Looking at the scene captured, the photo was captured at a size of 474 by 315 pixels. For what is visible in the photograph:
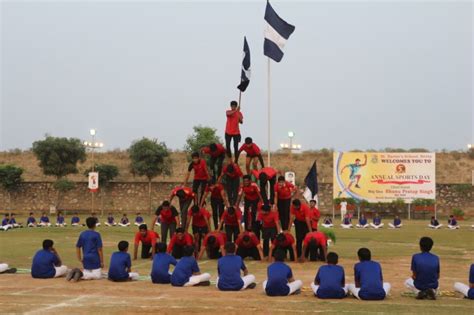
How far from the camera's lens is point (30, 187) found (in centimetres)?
5506

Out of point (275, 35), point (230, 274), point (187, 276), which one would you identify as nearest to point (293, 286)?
point (230, 274)

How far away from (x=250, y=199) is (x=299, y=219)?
1.46 meters

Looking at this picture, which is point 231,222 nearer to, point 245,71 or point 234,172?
point 234,172

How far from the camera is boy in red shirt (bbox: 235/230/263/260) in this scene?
54.9 ft

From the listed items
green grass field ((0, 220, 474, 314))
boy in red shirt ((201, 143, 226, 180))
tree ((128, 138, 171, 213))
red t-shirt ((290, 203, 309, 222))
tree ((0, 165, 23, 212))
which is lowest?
green grass field ((0, 220, 474, 314))

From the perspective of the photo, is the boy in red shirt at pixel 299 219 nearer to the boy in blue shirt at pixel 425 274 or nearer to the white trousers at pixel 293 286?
the white trousers at pixel 293 286

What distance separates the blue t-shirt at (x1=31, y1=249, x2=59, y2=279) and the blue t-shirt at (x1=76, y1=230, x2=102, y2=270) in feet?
2.06

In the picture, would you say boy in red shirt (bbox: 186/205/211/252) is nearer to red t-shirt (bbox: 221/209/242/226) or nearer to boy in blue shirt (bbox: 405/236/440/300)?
Answer: red t-shirt (bbox: 221/209/242/226)

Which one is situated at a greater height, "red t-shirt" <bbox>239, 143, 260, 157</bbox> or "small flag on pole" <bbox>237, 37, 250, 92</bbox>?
"small flag on pole" <bbox>237, 37, 250, 92</bbox>

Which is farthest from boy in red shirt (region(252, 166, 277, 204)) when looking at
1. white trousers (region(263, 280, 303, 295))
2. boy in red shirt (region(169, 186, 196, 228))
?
white trousers (region(263, 280, 303, 295))

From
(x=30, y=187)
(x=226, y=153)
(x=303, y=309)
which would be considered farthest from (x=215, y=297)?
(x=30, y=187)

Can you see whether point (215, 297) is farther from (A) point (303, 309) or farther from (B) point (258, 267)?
(B) point (258, 267)

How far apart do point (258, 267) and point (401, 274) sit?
134 inches

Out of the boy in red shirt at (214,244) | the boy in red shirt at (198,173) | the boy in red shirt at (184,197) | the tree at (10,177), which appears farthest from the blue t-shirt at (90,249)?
the tree at (10,177)
